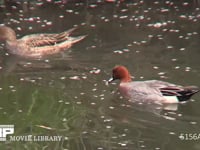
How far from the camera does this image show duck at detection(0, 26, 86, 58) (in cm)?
1170

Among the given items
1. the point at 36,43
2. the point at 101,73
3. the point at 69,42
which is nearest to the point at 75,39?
the point at 69,42

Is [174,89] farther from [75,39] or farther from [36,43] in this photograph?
[36,43]

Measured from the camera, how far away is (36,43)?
11758 millimetres

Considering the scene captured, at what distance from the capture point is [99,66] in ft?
35.9

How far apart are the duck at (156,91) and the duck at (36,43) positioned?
78.5 inches

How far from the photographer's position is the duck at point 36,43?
38.4 ft

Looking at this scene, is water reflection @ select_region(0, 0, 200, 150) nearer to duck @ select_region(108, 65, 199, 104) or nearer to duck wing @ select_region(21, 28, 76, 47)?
duck @ select_region(108, 65, 199, 104)

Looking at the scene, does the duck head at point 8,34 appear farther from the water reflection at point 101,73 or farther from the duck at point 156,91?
the duck at point 156,91

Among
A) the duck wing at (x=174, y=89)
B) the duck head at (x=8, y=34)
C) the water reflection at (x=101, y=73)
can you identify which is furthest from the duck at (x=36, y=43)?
the duck wing at (x=174, y=89)

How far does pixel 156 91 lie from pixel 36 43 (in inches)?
108

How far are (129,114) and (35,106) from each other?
1282mm

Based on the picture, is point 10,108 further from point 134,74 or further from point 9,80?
point 134,74

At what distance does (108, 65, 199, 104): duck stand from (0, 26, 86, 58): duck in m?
1.99

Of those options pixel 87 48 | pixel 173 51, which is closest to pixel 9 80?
pixel 87 48
